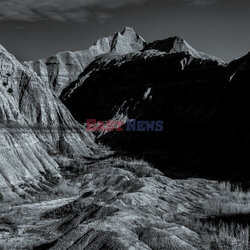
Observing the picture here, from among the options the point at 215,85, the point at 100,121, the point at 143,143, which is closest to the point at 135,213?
the point at 143,143

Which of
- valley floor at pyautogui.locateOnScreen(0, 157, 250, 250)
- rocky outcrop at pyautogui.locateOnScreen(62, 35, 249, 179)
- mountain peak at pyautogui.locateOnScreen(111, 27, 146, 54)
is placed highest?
mountain peak at pyautogui.locateOnScreen(111, 27, 146, 54)

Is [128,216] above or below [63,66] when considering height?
below

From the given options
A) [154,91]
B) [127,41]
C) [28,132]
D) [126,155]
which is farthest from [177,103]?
[127,41]

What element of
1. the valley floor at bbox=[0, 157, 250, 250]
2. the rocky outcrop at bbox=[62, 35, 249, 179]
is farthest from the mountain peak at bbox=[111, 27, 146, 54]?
the valley floor at bbox=[0, 157, 250, 250]

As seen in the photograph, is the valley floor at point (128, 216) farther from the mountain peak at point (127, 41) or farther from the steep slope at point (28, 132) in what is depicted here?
the mountain peak at point (127, 41)

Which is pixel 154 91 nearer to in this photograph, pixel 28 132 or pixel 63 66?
pixel 63 66

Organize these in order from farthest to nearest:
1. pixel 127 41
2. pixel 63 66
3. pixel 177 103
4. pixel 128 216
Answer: pixel 127 41 < pixel 63 66 < pixel 177 103 < pixel 128 216

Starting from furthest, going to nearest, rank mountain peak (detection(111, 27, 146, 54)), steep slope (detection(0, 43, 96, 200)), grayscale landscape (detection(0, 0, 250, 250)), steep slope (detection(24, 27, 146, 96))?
mountain peak (detection(111, 27, 146, 54)) < steep slope (detection(24, 27, 146, 96)) < steep slope (detection(0, 43, 96, 200)) < grayscale landscape (detection(0, 0, 250, 250))

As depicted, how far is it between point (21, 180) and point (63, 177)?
7.96 meters

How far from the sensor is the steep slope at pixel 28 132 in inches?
1435

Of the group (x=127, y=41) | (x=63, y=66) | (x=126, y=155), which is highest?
(x=127, y=41)

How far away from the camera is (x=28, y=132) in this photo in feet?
153

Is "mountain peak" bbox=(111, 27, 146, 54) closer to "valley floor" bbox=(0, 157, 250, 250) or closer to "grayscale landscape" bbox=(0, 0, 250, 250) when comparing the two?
"grayscale landscape" bbox=(0, 0, 250, 250)

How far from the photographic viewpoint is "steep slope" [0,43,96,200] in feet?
120
